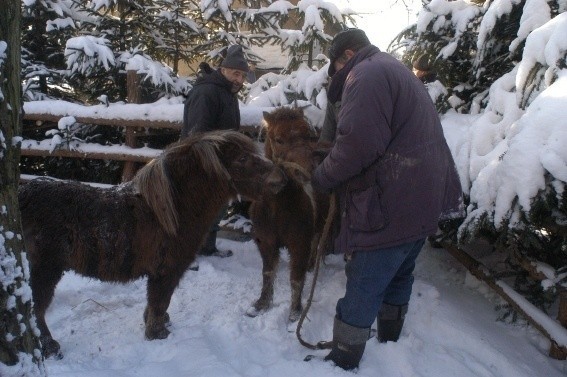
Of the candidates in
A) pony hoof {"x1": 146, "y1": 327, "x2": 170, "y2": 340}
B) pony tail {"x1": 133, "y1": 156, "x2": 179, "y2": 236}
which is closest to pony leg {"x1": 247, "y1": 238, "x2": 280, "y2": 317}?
pony hoof {"x1": 146, "y1": 327, "x2": 170, "y2": 340}

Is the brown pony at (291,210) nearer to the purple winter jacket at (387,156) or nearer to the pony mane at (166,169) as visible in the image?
the pony mane at (166,169)

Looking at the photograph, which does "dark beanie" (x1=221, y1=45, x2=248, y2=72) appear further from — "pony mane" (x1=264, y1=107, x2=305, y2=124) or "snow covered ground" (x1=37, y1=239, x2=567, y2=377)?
"snow covered ground" (x1=37, y1=239, x2=567, y2=377)

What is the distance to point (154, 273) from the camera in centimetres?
326

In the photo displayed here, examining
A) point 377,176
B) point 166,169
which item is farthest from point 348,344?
point 166,169

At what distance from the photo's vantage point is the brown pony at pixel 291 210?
375cm

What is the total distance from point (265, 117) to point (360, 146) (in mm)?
1674

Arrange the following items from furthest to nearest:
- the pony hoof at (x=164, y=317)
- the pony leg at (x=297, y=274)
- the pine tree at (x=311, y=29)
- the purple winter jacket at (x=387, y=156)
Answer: the pine tree at (x=311, y=29) → the pony leg at (x=297, y=274) → the pony hoof at (x=164, y=317) → the purple winter jacket at (x=387, y=156)

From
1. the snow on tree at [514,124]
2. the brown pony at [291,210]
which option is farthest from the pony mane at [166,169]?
the snow on tree at [514,124]

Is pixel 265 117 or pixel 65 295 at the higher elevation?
pixel 265 117

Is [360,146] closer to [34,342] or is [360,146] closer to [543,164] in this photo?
[543,164]

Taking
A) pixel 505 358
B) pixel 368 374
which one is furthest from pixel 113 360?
pixel 505 358

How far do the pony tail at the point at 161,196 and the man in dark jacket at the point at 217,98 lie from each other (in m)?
1.34

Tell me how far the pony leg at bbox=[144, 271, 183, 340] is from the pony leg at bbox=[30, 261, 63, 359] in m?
0.61

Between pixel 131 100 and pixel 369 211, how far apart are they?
4.86 meters
